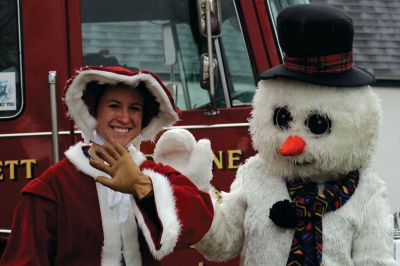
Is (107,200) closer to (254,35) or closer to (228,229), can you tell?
(228,229)

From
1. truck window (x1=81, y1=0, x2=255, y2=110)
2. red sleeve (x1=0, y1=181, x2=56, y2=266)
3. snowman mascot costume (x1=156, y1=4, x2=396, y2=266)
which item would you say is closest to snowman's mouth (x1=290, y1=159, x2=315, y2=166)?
snowman mascot costume (x1=156, y1=4, x2=396, y2=266)

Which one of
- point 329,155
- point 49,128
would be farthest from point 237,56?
point 329,155

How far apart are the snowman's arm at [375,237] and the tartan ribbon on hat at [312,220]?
0.34 ft

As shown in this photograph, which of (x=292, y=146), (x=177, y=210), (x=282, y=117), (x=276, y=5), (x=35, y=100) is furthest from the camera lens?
(x=276, y=5)

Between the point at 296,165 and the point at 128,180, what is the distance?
85cm

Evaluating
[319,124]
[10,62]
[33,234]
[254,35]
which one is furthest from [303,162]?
[10,62]

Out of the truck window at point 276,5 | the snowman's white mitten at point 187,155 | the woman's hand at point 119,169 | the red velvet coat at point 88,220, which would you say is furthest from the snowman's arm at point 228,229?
the truck window at point 276,5

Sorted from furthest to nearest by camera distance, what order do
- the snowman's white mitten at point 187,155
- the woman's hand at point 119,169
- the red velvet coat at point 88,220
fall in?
the snowman's white mitten at point 187,155 → the red velvet coat at point 88,220 → the woman's hand at point 119,169

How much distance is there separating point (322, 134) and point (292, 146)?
15 centimetres

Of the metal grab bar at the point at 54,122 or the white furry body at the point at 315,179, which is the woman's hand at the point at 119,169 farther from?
the metal grab bar at the point at 54,122

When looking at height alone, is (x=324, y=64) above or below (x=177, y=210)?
above

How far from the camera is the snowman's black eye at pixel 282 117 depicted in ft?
12.4

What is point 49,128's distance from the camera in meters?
4.77

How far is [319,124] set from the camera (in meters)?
3.71
